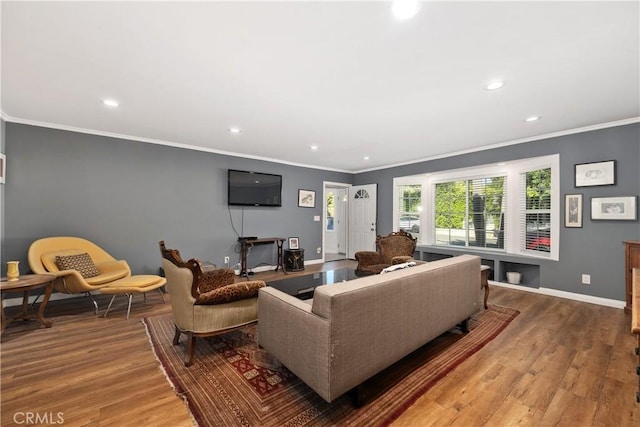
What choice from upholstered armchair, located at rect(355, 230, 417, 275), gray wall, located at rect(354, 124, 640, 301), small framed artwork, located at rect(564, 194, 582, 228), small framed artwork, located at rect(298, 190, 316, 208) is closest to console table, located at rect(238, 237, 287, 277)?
small framed artwork, located at rect(298, 190, 316, 208)

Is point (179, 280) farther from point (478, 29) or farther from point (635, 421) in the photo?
point (635, 421)

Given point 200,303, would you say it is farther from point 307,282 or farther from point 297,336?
point 307,282

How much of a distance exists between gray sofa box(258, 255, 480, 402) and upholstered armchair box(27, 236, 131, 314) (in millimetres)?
2421

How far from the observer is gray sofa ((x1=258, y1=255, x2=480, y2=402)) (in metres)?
1.47

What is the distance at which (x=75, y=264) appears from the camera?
3160mm

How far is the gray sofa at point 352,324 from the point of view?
1.47 m

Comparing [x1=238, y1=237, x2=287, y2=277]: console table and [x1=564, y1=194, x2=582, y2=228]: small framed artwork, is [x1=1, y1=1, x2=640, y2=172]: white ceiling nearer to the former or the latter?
[x1=564, y1=194, x2=582, y2=228]: small framed artwork

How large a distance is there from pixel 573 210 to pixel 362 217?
13.1ft

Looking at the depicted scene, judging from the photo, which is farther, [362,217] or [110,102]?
[362,217]

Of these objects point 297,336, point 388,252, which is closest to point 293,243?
point 388,252

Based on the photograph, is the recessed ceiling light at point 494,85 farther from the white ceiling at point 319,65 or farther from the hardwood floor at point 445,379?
the hardwood floor at point 445,379

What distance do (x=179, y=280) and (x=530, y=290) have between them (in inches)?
192

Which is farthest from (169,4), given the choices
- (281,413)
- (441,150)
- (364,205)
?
(364,205)

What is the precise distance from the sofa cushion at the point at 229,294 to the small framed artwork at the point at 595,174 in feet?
14.6
